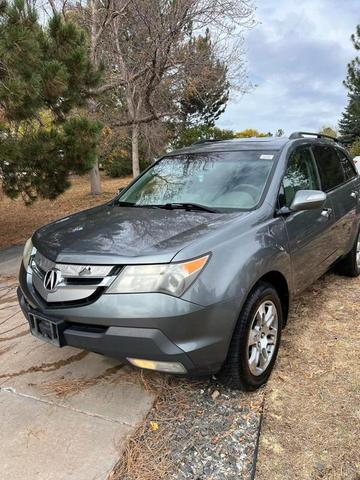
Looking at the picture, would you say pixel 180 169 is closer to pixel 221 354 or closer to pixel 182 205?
pixel 182 205

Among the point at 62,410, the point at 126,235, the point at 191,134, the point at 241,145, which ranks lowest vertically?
the point at 62,410

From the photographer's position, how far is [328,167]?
4.25 meters

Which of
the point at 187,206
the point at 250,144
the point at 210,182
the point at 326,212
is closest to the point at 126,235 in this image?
the point at 187,206

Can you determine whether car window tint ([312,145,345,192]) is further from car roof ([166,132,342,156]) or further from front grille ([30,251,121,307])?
front grille ([30,251,121,307])

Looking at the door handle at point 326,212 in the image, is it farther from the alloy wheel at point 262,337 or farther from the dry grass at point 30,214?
the dry grass at point 30,214

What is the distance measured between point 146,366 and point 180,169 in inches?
78.2

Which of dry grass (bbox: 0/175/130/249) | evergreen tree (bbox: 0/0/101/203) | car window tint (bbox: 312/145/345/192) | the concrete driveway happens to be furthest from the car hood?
dry grass (bbox: 0/175/130/249)

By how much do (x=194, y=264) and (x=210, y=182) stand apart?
4.16 ft

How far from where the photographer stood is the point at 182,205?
3.25 meters

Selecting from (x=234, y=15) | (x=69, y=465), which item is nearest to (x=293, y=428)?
(x=69, y=465)

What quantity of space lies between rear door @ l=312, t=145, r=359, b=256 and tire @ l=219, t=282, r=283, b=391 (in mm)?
1638

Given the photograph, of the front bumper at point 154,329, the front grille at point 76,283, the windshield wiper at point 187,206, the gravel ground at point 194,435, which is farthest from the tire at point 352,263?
the front grille at point 76,283

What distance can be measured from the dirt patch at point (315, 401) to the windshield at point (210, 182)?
128 centimetres

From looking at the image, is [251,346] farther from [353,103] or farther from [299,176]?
[353,103]
